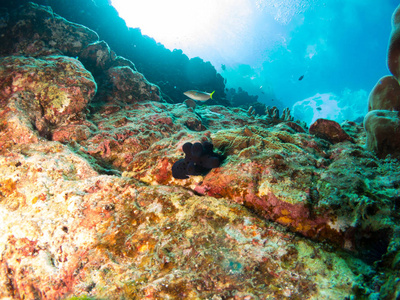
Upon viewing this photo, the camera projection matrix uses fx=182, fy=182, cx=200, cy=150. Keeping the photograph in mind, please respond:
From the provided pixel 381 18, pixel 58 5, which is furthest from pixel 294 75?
pixel 58 5

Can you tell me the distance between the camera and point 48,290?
5.77ft

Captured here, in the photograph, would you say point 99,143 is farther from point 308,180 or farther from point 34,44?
point 34,44

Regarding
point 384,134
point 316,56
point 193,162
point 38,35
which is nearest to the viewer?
point 193,162

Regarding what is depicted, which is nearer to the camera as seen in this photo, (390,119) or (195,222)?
(195,222)

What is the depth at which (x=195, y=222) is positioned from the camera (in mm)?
2037

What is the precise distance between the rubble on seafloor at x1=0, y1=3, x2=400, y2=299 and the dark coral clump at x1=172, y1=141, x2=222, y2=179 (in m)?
0.16

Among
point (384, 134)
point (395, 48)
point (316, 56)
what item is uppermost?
point (316, 56)

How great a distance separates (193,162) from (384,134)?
3642mm

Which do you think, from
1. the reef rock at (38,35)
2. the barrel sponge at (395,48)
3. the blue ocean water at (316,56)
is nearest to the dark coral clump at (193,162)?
the barrel sponge at (395,48)

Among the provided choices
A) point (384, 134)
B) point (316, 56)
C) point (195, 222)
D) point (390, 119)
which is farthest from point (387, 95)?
point (316, 56)

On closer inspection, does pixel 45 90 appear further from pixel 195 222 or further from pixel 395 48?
pixel 395 48

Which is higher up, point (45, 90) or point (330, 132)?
point (330, 132)

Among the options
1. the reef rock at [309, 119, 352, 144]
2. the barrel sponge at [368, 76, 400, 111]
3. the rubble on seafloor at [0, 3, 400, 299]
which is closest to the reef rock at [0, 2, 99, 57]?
the rubble on seafloor at [0, 3, 400, 299]

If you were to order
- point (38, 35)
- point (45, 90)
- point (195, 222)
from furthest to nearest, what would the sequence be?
point (38, 35)
point (45, 90)
point (195, 222)
